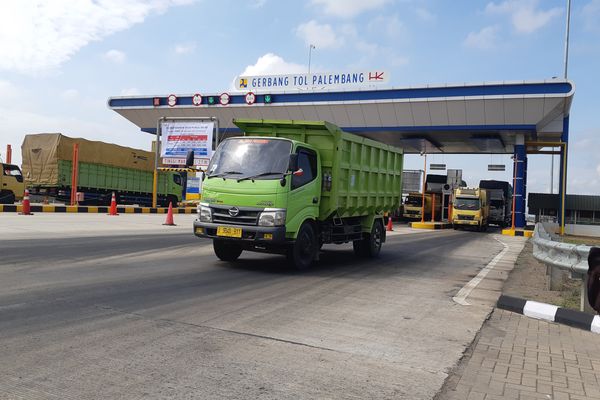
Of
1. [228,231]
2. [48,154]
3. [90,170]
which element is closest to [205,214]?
[228,231]

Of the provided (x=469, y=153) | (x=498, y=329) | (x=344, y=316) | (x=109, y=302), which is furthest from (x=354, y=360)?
(x=469, y=153)

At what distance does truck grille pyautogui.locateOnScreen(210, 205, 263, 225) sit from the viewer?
338 inches

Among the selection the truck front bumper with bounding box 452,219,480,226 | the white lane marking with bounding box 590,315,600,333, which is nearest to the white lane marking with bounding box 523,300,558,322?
the white lane marking with bounding box 590,315,600,333

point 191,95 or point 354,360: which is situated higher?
point 191,95

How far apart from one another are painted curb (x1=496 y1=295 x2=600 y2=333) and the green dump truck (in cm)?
361

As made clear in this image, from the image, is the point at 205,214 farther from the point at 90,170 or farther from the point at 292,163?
the point at 90,170

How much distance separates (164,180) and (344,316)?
31.4 m

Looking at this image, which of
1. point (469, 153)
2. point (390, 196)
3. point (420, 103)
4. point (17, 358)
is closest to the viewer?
point (17, 358)

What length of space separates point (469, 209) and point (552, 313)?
28.2 m

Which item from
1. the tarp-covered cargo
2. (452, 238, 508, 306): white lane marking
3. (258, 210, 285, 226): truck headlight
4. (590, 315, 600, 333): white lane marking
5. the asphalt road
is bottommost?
(452, 238, 508, 306): white lane marking

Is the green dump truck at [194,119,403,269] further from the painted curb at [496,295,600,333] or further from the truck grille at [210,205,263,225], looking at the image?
the painted curb at [496,295,600,333]

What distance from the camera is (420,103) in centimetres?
3108

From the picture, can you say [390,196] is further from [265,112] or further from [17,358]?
[265,112]

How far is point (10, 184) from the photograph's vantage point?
23500 mm
